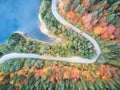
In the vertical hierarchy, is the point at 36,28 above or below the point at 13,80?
above

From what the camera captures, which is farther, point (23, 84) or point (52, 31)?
point (52, 31)

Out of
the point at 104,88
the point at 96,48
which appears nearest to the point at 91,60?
the point at 96,48

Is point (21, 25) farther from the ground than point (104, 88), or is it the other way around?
point (21, 25)

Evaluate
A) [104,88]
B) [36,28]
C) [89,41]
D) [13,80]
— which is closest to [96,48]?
[89,41]

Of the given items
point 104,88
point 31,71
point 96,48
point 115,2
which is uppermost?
point 115,2

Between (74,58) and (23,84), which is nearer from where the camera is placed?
(23,84)

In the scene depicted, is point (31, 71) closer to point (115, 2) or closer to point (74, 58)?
point (74, 58)

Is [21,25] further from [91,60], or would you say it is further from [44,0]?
[91,60]

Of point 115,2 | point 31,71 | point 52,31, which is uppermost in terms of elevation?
point 115,2
